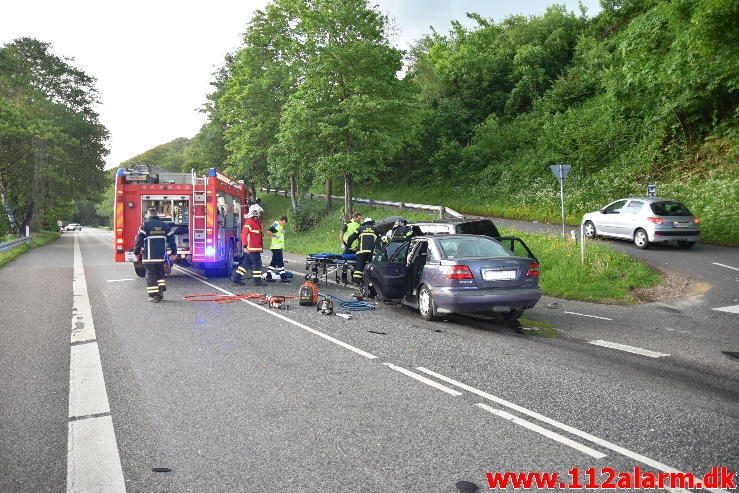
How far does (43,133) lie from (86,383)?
39.7 meters

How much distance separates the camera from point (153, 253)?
446 inches

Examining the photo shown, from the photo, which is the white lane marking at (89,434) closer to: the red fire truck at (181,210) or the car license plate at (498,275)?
the car license plate at (498,275)

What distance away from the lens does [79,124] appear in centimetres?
4469

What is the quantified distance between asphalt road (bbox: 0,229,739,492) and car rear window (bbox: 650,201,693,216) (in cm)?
Answer: 868

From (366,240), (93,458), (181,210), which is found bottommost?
(93,458)

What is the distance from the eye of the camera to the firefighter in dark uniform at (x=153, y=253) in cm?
1128

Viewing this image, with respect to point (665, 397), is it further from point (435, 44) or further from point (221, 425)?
point (435, 44)

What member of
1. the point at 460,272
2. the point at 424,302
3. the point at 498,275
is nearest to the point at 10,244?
the point at 424,302

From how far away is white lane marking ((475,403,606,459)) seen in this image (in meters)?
3.96

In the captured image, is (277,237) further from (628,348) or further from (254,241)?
(628,348)

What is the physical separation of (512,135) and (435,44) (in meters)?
19.8

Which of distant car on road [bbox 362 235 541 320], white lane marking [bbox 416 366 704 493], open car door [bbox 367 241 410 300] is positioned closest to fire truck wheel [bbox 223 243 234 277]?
open car door [bbox 367 241 410 300]

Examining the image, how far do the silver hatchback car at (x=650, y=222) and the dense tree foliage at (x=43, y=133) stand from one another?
36291mm

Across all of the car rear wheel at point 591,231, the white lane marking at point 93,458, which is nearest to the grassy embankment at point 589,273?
the car rear wheel at point 591,231
